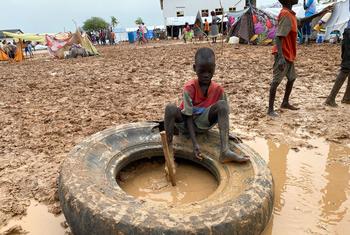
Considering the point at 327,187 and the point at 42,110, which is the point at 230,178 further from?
the point at 42,110

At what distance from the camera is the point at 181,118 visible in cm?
289

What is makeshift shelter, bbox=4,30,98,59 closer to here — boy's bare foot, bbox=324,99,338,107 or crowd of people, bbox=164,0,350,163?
boy's bare foot, bbox=324,99,338,107

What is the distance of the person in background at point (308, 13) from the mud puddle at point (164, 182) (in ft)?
43.5

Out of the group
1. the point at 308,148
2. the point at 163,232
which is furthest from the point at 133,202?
the point at 308,148

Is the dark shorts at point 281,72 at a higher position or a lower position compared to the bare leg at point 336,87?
higher

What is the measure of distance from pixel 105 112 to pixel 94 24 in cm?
5817

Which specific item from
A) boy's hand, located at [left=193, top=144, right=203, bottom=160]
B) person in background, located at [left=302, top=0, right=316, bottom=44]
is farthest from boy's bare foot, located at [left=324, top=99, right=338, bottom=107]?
person in background, located at [left=302, top=0, right=316, bottom=44]

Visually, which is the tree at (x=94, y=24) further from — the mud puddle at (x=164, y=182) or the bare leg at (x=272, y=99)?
the mud puddle at (x=164, y=182)

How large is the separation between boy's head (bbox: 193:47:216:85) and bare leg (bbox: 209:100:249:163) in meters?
0.26

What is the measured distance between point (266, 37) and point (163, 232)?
16.0m

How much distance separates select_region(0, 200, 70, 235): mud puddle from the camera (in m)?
2.41

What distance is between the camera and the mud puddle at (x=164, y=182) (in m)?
2.72

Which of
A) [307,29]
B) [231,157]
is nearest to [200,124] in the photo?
[231,157]

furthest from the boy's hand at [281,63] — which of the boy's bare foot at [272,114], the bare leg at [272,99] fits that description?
the boy's bare foot at [272,114]
